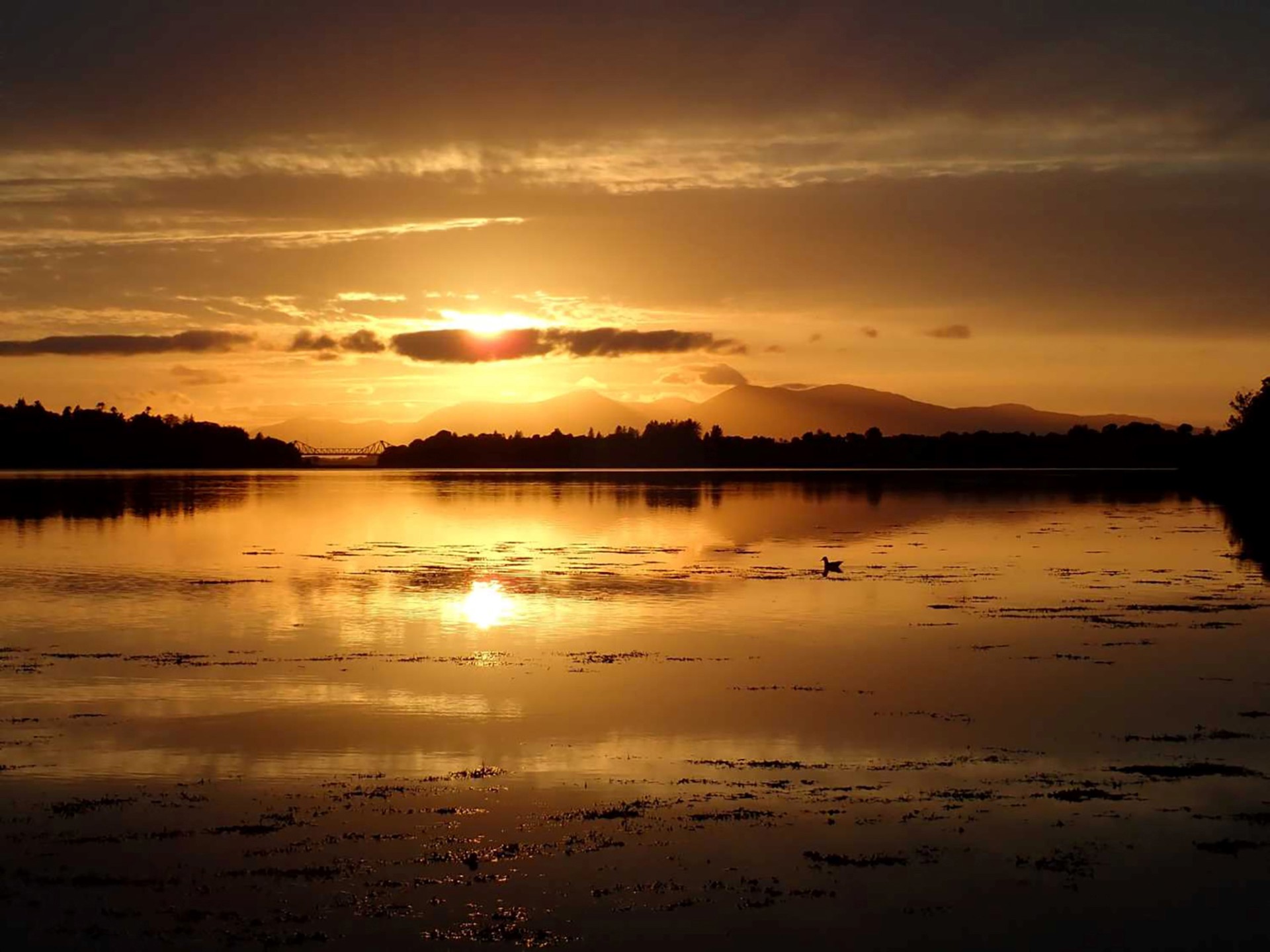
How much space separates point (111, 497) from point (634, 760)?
104 m

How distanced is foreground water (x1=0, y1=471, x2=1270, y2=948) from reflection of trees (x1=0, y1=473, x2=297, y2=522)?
140 ft

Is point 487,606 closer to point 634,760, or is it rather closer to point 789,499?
point 634,760

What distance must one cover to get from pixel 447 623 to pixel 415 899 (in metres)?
20.7

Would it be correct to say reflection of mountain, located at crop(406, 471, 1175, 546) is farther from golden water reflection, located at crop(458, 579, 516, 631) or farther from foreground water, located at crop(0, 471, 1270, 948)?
foreground water, located at crop(0, 471, 1270, 948)

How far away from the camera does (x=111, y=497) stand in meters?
110

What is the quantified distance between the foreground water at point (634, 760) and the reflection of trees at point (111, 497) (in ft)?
140

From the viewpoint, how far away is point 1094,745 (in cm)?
1919

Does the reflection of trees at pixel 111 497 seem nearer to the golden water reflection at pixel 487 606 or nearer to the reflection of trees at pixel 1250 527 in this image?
the golden water reflection at pixel 487 606

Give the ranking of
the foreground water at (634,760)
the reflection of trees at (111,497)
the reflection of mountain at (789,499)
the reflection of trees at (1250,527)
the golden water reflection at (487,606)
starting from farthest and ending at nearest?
1. the reflection of trees at (111,497)
2. the reflection of mountain at (789,499)
3. the reflection of trees at (1250,527)
4. the golden water reflection at (487,606)
5. the foreground water at (634,760)

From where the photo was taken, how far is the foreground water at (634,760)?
1239cm

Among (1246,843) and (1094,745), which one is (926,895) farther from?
(1094,745)

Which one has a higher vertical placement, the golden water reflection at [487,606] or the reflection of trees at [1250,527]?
the reflection of trees at [1250,527]

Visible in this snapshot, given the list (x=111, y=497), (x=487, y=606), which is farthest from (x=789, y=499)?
(x=487, y=606)

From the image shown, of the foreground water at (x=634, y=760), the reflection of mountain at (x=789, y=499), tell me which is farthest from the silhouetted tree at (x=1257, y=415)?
the foreground water at (x=634, y=760)
